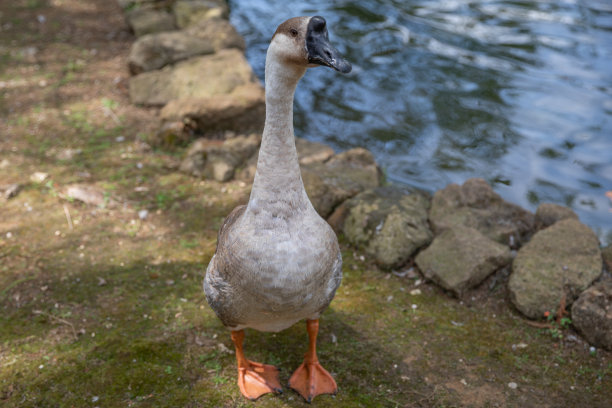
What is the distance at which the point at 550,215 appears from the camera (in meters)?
4.72

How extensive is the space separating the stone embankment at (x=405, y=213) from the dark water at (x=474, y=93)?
1.25 m

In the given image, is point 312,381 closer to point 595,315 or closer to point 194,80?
point 595,315

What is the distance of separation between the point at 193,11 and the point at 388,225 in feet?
21.2

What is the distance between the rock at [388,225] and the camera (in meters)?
4.47

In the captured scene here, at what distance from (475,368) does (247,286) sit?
5.90 ft

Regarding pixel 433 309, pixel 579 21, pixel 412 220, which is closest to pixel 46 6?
pixel 412 220

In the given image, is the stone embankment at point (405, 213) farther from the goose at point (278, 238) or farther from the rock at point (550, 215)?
the goose at point (278, 238)

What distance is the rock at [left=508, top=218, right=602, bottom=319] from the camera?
154 inches

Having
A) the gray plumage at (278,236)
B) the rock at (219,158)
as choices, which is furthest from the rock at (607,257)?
the rock at (219,158)

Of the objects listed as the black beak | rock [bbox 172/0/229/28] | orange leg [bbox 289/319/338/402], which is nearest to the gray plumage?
the black beak

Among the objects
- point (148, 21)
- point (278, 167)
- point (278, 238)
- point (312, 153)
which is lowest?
point (312, 153)

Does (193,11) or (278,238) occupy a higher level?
(278,238)

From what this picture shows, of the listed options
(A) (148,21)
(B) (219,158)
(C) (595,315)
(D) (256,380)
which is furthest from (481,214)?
(A) (148,21)

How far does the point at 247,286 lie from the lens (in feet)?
9.49
